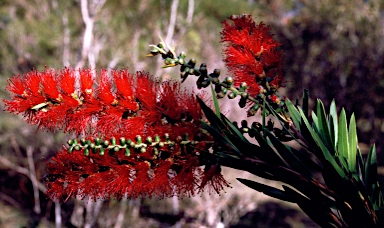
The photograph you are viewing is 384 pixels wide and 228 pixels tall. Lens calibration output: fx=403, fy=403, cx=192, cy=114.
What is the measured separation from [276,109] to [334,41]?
993 centimetres

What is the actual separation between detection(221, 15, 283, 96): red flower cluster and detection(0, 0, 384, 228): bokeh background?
8.61 feet

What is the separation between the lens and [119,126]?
798mm

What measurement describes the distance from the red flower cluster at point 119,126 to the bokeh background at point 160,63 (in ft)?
8.77

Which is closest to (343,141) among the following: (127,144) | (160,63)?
(127,144)

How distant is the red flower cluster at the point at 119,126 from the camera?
708 millimetres

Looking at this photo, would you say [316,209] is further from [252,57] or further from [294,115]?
[252,57]

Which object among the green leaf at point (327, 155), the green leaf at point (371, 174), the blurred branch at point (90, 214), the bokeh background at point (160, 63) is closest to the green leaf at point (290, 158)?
the green leaf at point (327, 155)

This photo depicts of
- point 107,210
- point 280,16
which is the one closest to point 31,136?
A: point 107,210

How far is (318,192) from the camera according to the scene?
687 mm

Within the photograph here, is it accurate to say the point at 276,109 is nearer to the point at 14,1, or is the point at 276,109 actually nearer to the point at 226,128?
the point at 226,128

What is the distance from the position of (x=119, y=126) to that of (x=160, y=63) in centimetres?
389

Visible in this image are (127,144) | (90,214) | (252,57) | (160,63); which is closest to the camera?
(127,144)

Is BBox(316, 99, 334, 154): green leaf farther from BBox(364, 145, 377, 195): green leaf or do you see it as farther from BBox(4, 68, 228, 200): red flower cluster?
BBox(4, 68, 228, 200): red flower cluster

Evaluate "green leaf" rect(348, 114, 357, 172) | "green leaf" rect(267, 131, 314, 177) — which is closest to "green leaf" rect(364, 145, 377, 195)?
"green leaf" rect(348, 114, 357, 172)
